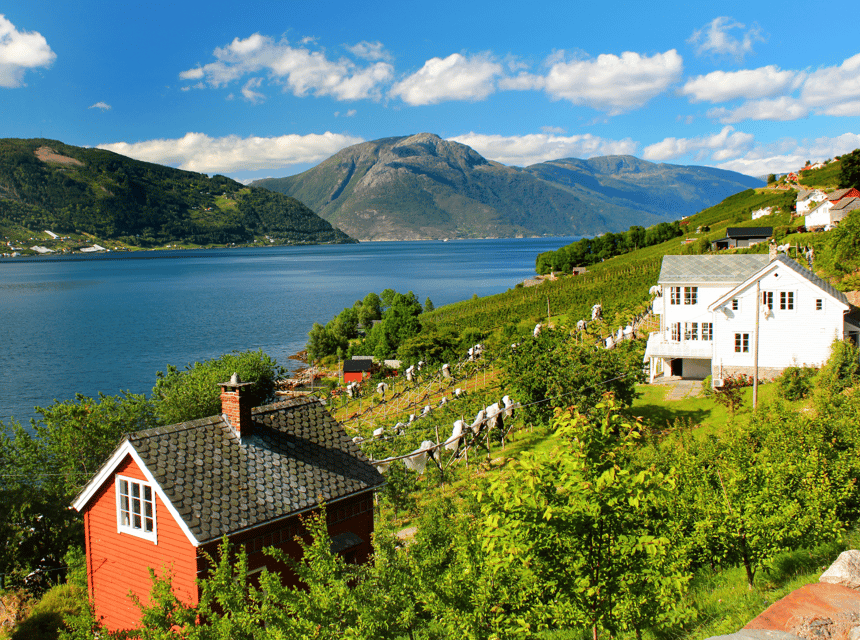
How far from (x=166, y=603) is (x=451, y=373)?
141 feet

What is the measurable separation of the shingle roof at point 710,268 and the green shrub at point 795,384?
31.7 feet

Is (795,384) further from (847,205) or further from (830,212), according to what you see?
(847,205)

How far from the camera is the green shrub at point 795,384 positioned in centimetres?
3028

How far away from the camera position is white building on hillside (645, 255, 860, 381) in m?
34.3

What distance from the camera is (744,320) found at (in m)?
36.0

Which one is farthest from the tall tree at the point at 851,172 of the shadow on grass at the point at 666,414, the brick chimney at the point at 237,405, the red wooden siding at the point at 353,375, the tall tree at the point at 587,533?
the tall tree at the point at 587,533

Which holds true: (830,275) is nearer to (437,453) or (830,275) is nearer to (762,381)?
(762,381)

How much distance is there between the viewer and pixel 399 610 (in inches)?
413

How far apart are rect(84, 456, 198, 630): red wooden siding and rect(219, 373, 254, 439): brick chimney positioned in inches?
106

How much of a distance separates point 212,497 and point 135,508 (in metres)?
2.74

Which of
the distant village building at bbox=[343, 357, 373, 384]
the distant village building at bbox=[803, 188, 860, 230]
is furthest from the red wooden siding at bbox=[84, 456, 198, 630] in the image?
the distant village building at bbox=[803, 188, 860, 230]

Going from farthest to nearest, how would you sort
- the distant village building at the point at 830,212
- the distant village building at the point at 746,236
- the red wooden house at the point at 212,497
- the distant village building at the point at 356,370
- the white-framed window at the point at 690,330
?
the distant village building at the point at 746,236, the distant village building at the point at 830,212, the distant village building at the point at 356,370, the white-framed window at the point at 690,330, the red wooden house at the point at 212,497

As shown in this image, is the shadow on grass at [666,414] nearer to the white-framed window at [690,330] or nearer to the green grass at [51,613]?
the white-framed window at [690,330]

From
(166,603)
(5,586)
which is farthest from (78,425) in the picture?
(166,603)
